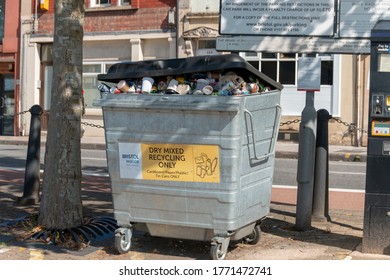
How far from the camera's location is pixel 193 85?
628cm

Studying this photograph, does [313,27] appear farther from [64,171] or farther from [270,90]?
[64,171]

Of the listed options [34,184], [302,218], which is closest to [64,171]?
[34,184]

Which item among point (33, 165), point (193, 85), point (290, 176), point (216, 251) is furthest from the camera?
point (290, 176)

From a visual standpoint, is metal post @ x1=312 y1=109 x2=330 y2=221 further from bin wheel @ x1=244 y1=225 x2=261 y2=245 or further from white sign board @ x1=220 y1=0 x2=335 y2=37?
bin wheel @ x1=244 y1=225 x2=261 y2=245

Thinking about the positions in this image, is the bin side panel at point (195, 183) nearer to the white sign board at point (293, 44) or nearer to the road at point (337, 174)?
the white sign board at point (293, 44)

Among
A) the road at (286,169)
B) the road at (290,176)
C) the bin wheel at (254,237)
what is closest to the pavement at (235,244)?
the bin wheel at (254,237)

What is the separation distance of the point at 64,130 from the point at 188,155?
1.77 metres

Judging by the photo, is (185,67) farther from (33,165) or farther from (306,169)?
(33,165)

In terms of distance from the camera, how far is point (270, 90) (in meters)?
6.72

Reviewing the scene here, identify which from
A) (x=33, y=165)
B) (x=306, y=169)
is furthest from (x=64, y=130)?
(x=306, y=169)

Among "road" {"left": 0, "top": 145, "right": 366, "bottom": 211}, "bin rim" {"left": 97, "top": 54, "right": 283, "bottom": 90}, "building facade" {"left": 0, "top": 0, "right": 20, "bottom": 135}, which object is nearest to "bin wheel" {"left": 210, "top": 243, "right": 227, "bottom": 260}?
"bin rim" {"left": 97, "top": 54, "right": 283, "bottom": 90}

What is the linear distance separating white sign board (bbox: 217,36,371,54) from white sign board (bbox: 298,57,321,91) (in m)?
0.12

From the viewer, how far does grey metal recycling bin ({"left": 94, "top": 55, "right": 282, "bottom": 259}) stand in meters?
6.01
